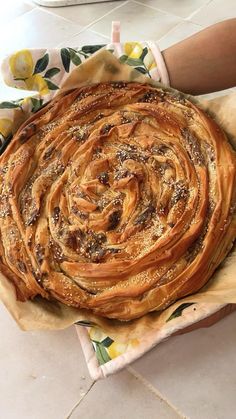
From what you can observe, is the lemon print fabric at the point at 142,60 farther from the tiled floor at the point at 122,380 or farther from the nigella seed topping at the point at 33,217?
the tiled floor at the point at 122,380

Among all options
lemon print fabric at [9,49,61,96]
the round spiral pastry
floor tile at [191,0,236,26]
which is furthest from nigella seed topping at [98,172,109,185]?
floor tile at [191,0,236,26]

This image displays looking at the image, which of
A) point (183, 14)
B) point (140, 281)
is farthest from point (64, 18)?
point (140, 281)

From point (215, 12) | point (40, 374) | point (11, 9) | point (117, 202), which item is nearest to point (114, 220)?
point (117, 202)

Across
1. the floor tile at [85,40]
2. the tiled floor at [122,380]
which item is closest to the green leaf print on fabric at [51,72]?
the tiled floor at [122,380]

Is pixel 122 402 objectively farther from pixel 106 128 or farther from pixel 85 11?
pixel 85 11

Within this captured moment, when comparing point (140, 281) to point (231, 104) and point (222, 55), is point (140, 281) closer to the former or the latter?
point (231, 104)
